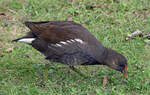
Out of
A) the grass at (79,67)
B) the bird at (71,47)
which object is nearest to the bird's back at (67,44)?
the bird at (71,47)

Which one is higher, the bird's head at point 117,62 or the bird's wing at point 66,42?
the bird's wing at point 66,42

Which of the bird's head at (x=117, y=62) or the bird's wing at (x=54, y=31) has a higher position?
the bird's wing at (x=54, y=31)

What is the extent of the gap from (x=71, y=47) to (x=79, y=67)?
864mm

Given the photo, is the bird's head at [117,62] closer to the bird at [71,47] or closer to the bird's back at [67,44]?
the bird at [71,47]

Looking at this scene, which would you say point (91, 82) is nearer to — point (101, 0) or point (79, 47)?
point (79, 47)

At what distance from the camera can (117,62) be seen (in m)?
6.02

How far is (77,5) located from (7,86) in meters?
3.52

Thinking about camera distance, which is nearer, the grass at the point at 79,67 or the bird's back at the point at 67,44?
the grass at the point at 79,67

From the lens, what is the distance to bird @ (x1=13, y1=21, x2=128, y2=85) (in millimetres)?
5957

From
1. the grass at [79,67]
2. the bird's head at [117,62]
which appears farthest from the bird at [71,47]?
the grass at [79,67]

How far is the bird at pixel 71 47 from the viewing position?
19.5ft

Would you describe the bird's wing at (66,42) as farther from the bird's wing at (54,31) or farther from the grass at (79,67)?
the grass at (79,67)

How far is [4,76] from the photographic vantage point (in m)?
6.18

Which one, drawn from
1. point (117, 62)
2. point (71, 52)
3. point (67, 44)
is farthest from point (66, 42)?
point (117, 62)
